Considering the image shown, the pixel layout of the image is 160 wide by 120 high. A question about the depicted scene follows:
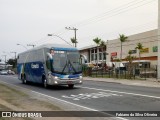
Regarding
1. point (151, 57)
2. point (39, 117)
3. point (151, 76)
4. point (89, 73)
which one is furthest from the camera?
point (151, 57)

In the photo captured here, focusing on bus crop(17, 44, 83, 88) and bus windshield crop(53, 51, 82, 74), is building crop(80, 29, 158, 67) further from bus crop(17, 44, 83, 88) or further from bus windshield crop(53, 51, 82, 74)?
bus windshield crop(53, 51, 82, 74)

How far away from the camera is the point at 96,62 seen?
356ft

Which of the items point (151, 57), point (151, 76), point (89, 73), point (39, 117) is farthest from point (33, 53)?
point (151, 57)

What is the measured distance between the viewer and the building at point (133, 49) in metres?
70.0

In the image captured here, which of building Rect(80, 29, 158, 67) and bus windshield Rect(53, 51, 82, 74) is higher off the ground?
building Rect(80, 29, 158, 67)

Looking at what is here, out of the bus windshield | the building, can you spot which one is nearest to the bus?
the bus windshield

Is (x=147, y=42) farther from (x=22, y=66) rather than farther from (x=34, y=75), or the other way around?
(x=34, y=75)

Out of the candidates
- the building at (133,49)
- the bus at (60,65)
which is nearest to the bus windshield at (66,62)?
the bus at (60,65)

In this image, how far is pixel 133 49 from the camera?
79.8 metres

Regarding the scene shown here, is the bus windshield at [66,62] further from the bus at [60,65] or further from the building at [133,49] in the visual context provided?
the building at [133,49]

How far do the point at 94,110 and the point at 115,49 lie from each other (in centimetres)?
7558

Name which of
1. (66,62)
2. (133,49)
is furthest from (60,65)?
(133,49)

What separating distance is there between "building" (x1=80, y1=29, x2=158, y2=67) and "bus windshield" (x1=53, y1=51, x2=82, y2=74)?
43857mm

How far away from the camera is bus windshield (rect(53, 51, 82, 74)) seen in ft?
84.2
